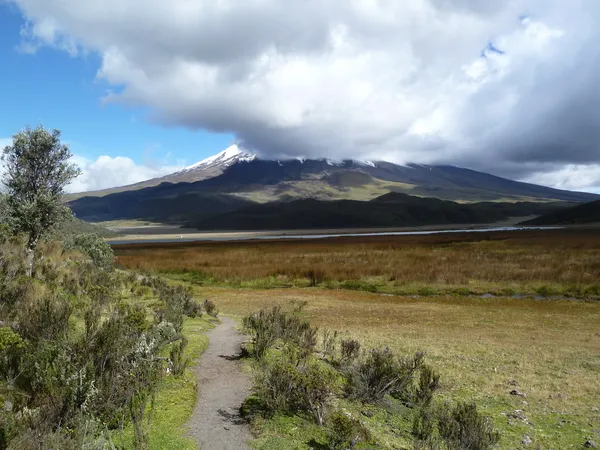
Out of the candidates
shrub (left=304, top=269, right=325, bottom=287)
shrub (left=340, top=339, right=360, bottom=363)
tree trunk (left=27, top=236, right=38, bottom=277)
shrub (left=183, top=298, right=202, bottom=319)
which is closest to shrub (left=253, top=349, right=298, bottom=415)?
shrub (left=340, top=339, right=360, bottom=363)

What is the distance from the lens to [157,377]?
6.70m

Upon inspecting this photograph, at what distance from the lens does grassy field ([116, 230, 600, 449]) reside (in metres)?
7.88

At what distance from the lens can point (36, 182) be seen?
19.2 m

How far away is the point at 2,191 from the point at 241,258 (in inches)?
1282

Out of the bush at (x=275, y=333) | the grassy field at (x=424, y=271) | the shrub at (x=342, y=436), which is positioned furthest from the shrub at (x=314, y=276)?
the shrub at (x=342, y=436)

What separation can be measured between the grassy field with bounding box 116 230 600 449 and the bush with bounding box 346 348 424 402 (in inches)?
18.2

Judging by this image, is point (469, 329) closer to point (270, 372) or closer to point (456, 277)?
point (270, 372)

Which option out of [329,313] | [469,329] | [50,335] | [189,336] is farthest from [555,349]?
[50,335]

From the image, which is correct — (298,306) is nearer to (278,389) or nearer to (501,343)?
(501,343)

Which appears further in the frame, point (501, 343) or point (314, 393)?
point (501, 343)

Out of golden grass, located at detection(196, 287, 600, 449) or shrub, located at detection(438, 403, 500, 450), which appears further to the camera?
golden grass, located at detection(196, 287, 600, 449)

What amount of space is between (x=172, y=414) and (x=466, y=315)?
17.6m

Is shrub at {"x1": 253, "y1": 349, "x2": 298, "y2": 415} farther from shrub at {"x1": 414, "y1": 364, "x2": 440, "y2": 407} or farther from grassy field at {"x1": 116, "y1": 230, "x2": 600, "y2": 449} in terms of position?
shrub at {"x1": 414, "y1": 364, "x2": 440, "y2": 407}

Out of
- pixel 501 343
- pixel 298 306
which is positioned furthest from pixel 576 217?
pixel 501 343
